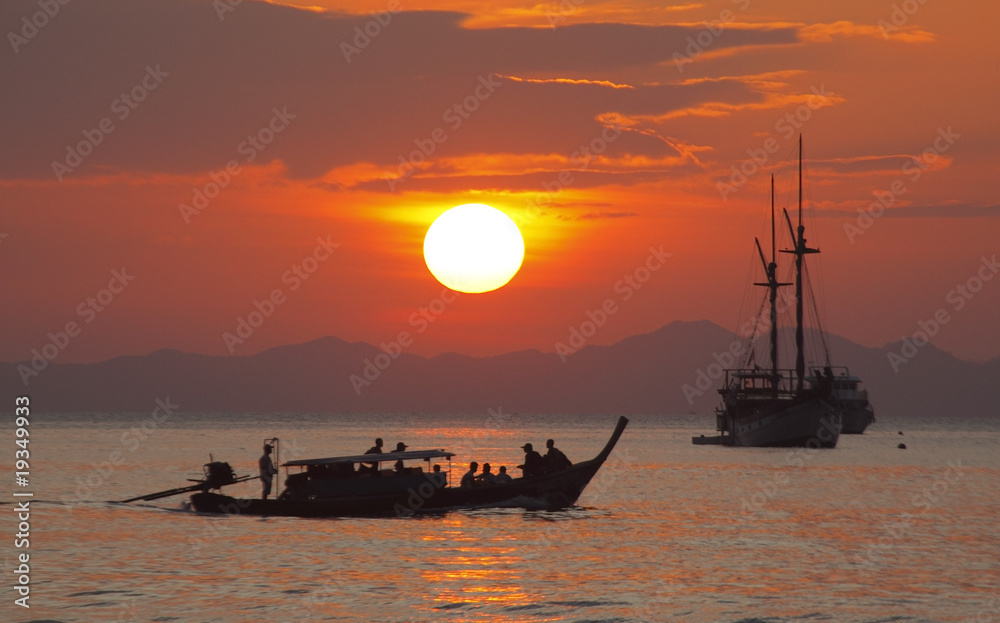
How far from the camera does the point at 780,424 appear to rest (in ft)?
368

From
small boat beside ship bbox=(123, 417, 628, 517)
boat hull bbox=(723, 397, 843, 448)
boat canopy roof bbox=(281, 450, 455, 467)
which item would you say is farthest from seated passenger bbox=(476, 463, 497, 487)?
boat hull bbox=(723, 397, 843, 448)

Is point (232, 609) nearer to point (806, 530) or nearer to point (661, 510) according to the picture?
point (806, 530)

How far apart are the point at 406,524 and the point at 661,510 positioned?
544 inches

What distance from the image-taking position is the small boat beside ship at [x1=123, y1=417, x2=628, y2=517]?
4534 centimetres

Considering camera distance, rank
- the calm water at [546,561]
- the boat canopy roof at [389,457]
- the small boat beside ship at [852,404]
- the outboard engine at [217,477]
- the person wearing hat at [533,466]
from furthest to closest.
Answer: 1. the small boat beside ship at [852,404]
2. the person wearing hat at [533,466]
3. the outboard engine at [217,477]
4. the boat canopy roof at [389,457]
5. the calm water at [546,561]

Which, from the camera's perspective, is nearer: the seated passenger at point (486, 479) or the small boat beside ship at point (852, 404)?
the seated passenger at point (486, 479)

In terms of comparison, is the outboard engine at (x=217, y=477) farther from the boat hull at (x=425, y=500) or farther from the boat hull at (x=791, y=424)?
the boat hull at (x=791, y=424)

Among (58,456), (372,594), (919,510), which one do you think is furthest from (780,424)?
(372,594)

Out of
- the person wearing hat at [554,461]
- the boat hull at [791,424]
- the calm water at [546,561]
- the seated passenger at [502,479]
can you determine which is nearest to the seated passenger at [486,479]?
the seated passenger at [502,479]

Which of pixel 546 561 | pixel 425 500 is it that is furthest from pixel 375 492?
pixel 546 561

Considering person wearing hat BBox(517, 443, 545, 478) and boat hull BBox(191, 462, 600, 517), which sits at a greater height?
person wearing hat BBox(517, 443, 545, 478)

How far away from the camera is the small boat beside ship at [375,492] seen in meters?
45.3

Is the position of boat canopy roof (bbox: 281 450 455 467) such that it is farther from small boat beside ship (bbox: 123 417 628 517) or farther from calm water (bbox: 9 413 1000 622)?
calm water (bbox: 9 413 1000 622)

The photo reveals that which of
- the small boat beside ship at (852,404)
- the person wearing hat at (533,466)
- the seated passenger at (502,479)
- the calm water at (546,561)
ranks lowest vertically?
the calm water at (546,561)
